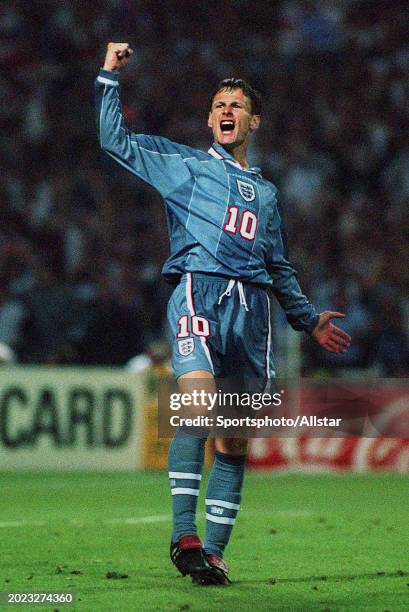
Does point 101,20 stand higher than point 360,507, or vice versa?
point 101,20

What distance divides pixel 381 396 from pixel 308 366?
1008mm

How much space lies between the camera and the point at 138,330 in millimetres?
14305

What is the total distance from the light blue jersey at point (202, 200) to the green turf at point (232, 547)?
1.34 metres

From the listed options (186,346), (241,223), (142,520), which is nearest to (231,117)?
(241,223)

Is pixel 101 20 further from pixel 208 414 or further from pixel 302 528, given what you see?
pixel 208 414

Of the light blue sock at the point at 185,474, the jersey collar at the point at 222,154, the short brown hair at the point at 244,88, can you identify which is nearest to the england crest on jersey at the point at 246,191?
the jersey collar at the point at 222,154

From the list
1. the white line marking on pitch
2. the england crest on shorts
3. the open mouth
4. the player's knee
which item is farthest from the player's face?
the white line marking on pitch

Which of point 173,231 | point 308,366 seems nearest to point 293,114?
point 308,366

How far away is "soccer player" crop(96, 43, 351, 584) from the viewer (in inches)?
221

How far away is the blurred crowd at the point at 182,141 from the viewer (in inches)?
565

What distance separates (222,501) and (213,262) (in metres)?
1.04

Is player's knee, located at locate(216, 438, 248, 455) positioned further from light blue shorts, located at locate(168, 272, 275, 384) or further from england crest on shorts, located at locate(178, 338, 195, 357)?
england crest on shorts, located at locate(178, 338, 195, 357)

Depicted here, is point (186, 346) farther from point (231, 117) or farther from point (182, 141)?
point (182, 141)

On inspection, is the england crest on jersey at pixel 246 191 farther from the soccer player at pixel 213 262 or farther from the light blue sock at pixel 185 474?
the light blue sock at pixel 185 474
